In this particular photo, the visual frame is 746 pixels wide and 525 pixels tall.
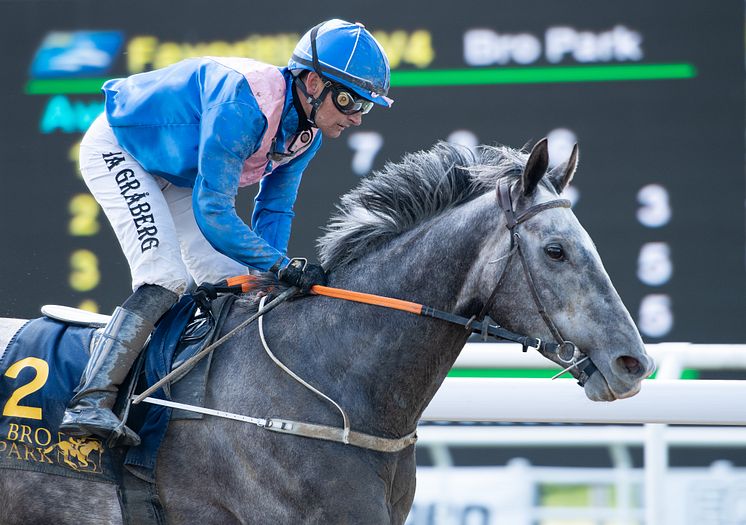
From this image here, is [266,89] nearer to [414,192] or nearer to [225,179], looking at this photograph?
[225,179]

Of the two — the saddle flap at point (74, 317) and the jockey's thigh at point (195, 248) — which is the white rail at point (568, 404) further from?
the saddle flap at point (74, 317)

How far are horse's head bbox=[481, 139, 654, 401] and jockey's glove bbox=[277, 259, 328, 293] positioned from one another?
414 millimetres

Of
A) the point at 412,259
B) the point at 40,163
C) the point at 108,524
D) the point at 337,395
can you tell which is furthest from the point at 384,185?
the point at 40,163

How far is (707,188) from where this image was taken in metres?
4.62

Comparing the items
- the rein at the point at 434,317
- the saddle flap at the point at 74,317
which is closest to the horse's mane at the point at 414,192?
the rein at the point at 434,317

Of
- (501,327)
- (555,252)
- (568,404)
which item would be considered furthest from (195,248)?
(568,404)

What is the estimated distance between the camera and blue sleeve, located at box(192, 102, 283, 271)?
8.45 ft

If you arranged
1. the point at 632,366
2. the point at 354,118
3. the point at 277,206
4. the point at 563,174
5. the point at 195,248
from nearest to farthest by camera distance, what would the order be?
the point at 632,366 < the point at 563,174 < the point at 354,118 < the point at 195,248 < the point at 277,206

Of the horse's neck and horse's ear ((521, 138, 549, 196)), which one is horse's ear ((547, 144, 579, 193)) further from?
the horse's neck

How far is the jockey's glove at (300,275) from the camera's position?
260 centimetres

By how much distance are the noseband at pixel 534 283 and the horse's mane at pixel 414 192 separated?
0.39ft

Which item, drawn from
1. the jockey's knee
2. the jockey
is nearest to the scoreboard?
the jockey

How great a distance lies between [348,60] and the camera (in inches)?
106

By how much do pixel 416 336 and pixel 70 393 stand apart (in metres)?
0.82
